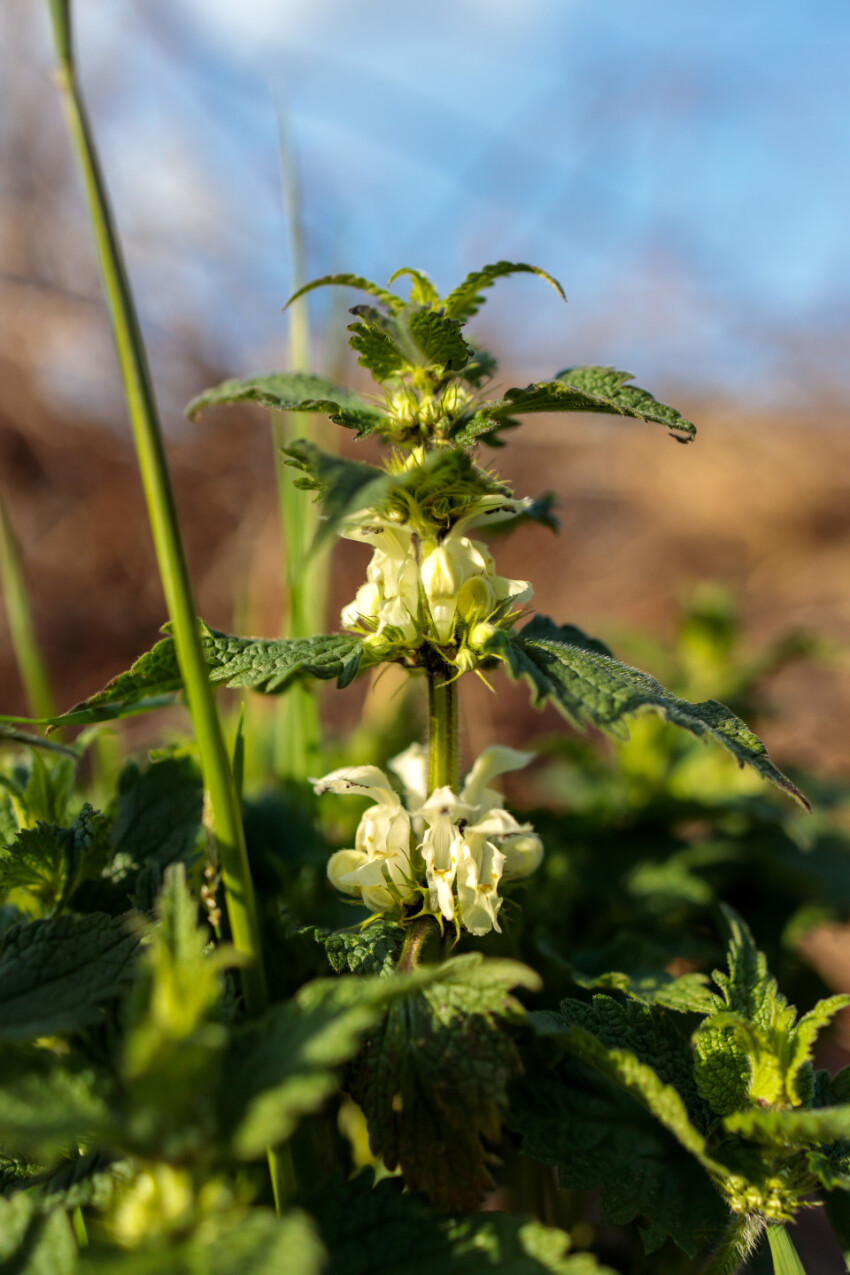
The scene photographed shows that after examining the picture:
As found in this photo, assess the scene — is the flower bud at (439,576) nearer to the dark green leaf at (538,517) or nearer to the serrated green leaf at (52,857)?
the dark green leaf at (538,517)

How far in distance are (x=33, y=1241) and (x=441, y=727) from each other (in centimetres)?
35

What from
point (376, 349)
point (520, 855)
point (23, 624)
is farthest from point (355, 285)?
point (23, 624)

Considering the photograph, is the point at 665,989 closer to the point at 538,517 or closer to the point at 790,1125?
the point at 790,1125

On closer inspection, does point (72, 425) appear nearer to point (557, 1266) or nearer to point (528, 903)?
point (528, 903)

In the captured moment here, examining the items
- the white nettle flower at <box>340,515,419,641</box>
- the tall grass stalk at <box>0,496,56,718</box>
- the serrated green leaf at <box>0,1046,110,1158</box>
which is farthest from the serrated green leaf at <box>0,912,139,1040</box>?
the tall grass stalk at <box>0,496,56,718</box>

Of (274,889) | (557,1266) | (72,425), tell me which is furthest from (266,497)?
(557,1266)

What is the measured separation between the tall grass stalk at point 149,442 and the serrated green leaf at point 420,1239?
14 centimetres

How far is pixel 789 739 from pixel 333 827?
1685 mm

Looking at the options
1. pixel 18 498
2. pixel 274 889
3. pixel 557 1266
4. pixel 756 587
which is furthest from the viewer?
pixel 756 587


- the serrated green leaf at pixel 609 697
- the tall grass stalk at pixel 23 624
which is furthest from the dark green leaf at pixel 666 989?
the tall grass stalk at pixel 23 624

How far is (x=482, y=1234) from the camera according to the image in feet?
1.33

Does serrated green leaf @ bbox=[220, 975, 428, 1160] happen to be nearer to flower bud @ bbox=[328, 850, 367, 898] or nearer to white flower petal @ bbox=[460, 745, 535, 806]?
flower bud @ bbox=[328, 850, 367, 898]

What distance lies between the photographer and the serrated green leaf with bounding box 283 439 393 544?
1.24ft

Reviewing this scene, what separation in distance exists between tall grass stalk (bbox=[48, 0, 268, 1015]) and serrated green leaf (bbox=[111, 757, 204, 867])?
19 cm
